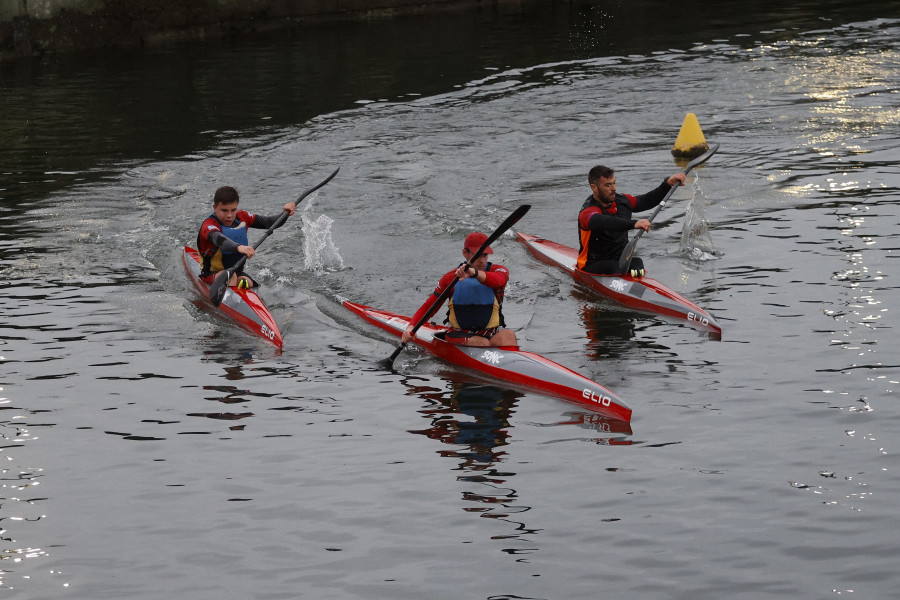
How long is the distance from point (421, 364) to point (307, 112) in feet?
44.4

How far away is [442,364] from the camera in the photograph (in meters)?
11.3

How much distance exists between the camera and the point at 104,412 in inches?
400

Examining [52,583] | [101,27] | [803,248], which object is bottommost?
[52,583]

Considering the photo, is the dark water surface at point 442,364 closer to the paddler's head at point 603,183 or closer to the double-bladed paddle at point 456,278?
the double-bladed paddle at point 456,278

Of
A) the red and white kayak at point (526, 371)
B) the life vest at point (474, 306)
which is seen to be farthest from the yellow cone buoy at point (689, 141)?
the life vest at point (474, 306)

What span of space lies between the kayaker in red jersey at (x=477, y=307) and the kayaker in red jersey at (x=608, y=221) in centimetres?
233

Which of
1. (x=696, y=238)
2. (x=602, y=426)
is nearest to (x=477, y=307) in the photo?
(x=602, y=426)

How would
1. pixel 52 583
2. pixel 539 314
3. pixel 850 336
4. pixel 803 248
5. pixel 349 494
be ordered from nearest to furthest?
pixel 52 583 < pixel 349 494 < pixel 850 336 < pixel 539 314 < pixel 803 248

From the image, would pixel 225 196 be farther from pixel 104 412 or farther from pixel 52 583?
pixel 52 583

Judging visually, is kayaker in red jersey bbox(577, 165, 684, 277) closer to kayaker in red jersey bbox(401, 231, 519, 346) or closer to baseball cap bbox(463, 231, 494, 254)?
kayaker in red jersey bbox(401, 231, 519, 346)

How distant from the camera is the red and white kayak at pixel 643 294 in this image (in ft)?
39.1

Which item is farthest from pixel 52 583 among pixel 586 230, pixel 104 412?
pixel 586 230

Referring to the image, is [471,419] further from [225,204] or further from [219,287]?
[225,204]

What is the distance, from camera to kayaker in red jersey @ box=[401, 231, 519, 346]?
10750mm
